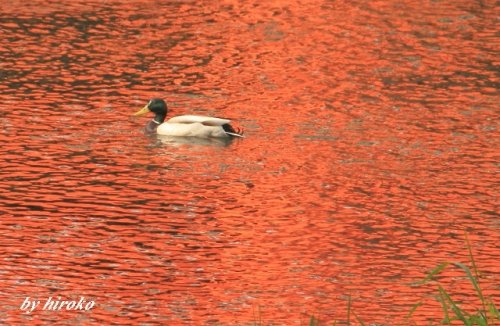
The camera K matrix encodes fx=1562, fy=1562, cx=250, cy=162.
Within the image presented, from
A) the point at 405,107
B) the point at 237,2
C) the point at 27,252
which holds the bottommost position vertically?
the point at 237,2

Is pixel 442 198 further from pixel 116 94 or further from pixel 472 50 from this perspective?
pixel 472 50

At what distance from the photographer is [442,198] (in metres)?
18.1

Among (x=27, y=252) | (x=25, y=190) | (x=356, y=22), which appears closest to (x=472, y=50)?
(x=356, y=22)

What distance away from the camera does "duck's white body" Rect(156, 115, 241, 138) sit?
2117 cm

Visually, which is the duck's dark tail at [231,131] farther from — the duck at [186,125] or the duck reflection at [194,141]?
the duck reflection at [194,141]

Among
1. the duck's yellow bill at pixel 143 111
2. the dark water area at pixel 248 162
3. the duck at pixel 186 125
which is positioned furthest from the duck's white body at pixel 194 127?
the duck's yellow bill at pixel 143 111

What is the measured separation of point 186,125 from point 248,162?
187cm

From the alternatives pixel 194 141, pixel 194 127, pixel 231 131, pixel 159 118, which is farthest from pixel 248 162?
pixel 159 118

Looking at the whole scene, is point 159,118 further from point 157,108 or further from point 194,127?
point 194,127

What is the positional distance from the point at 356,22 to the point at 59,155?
11.3m

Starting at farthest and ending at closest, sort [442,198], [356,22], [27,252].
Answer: [356,22] → [442,198] → [27,252]

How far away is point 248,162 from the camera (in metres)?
20.0

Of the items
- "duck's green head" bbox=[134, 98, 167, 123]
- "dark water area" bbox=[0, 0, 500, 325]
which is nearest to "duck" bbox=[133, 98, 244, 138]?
"duck's green head" bbox=[134, 98, 167, 123]

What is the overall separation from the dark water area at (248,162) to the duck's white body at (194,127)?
170 millimetres
